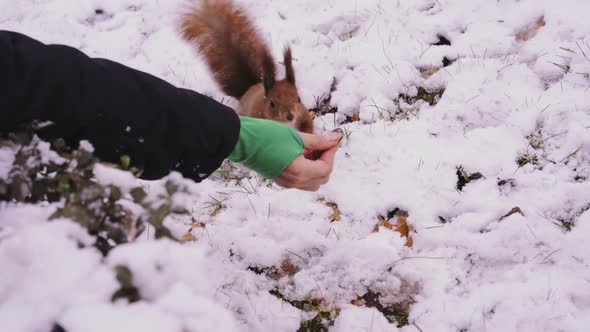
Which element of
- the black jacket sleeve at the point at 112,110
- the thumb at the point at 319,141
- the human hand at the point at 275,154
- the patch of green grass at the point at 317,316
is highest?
the black jacket sleeve at the point at 112,110

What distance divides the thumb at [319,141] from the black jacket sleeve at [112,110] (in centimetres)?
31

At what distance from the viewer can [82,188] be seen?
1.98 ft

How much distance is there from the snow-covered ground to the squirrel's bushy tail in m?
0.23

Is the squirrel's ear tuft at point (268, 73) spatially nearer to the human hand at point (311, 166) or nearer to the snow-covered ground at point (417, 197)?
the snow-covered ground at point (417, 197)

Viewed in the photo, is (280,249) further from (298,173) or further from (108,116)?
(108,116)

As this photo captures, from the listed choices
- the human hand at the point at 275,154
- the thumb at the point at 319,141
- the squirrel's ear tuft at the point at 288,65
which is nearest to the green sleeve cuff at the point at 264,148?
the human hand at the point at 275,154

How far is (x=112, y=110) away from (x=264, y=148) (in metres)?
0.42

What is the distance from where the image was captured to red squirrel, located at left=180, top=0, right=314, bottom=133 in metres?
A: 1.99

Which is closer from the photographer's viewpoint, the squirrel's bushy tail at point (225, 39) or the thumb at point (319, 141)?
the thumb at point (319, 141)

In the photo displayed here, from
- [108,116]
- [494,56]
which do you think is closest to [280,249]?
[108,116]

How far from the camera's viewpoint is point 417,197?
1.59 metres

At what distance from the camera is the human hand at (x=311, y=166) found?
4.11 feet

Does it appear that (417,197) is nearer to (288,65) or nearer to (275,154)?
(275,154)

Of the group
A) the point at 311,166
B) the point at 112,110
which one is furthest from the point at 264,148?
the point at 112,110
